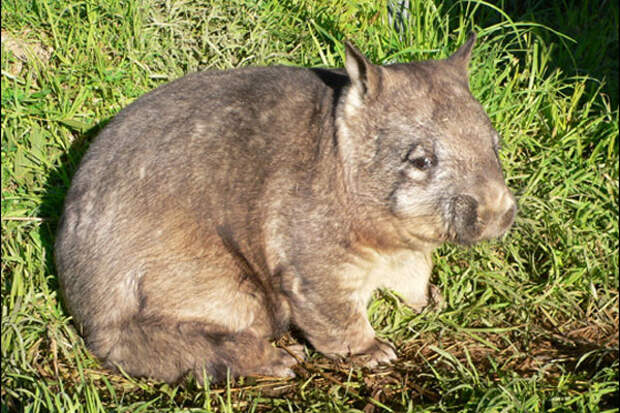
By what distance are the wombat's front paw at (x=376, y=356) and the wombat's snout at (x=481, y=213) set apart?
2.42ft

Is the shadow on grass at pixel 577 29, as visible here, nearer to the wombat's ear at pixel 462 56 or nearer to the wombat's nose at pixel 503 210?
the wombat's ear at pixel 462 56

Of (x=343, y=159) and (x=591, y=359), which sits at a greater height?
(x=343, y=159)

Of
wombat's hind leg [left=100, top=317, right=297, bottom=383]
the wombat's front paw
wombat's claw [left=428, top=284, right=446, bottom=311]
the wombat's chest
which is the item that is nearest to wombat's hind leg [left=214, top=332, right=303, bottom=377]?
wombat's hind leg [left=100, top=317, right=297, bottom=383]

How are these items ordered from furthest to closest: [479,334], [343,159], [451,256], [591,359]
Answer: [451,256] < [479,334] < [591,359] < [343,159]

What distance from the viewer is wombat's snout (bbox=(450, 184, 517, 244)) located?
297 cm

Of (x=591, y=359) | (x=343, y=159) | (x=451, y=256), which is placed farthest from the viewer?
(x=451, y=256)

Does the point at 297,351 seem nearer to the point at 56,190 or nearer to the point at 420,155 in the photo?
the point at 420,155

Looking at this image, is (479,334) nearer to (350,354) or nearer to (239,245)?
(350,354)

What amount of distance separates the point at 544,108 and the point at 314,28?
56.6 inches

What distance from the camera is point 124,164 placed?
324cm

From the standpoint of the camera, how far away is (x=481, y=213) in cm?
298

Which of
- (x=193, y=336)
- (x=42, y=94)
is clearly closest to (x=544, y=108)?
(x=193, y=336)

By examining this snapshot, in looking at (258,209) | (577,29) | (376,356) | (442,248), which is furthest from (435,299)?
(577,29)

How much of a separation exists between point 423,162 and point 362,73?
44 cm
